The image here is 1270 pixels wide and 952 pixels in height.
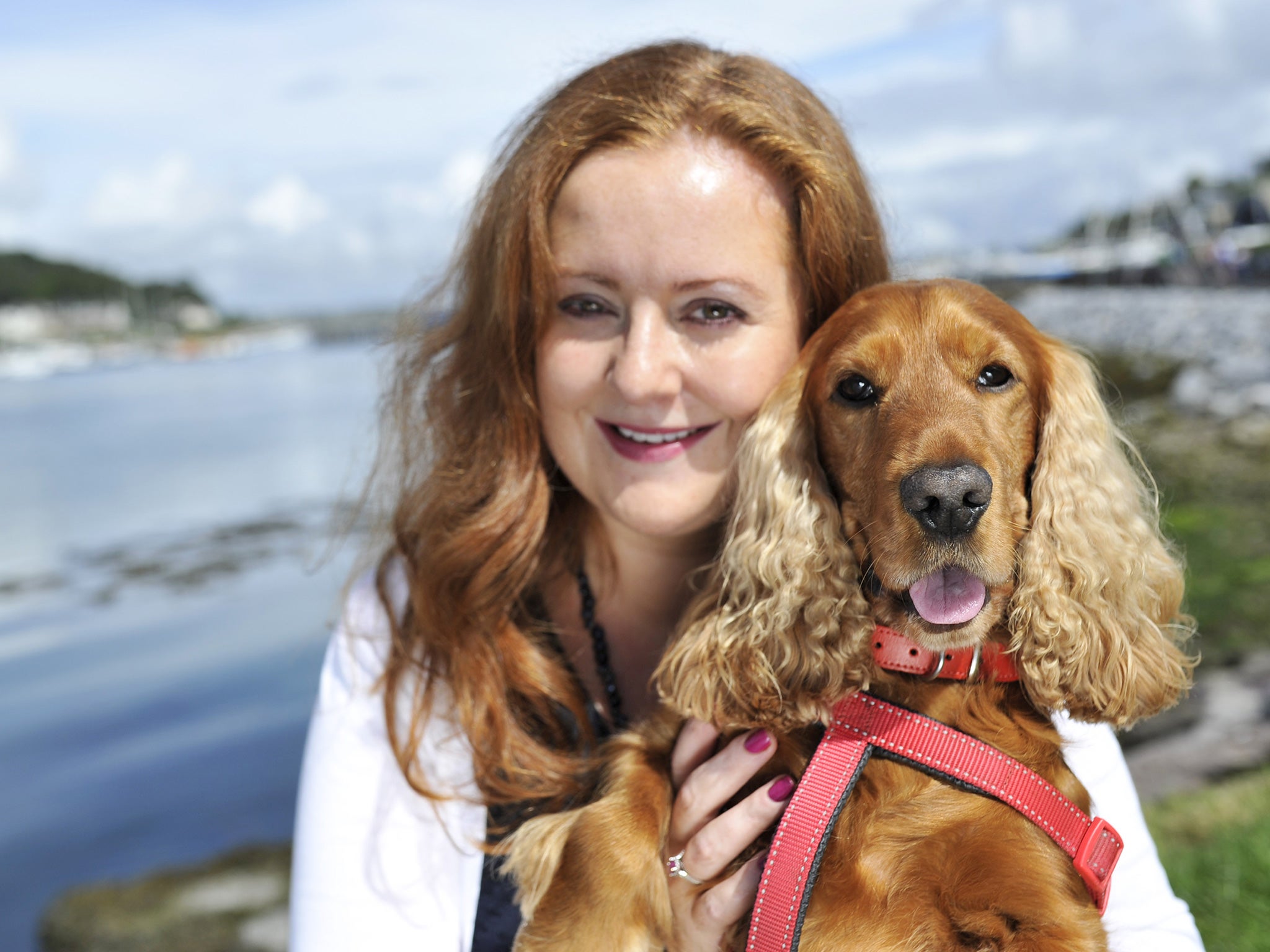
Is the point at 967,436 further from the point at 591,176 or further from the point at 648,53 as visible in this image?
the point at 648,53

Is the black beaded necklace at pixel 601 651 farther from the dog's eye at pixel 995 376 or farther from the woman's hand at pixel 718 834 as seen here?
the dog's eye at pixel 995 376

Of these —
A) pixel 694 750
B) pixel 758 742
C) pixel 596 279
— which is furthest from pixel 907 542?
pixel 596 279

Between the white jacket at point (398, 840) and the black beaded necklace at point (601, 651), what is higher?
the black beaded necklace at point (601, 651)

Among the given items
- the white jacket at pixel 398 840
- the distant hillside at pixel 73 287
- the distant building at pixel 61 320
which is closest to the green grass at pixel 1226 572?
the white jacket at pixel 398 840

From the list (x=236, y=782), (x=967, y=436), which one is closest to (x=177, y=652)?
(x=236, y=782)

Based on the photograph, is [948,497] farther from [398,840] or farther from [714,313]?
[398,840]

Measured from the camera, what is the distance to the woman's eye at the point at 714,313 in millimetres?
2324

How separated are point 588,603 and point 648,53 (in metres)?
1.35

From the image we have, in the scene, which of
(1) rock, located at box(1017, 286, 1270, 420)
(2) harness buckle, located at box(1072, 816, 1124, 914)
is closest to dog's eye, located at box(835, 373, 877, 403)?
(2) harness buckle, located at box(1072, 816, 1124, 914)

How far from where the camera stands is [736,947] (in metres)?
2.04

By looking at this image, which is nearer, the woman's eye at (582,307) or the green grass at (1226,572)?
the woman's eye at (582,307)

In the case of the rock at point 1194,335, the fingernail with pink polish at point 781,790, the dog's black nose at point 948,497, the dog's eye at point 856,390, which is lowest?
the rock at point 1194,335

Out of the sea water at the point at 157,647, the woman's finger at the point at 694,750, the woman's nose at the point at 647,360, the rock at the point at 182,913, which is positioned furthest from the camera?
the sea water at the point at 157,647

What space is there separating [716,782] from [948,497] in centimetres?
71
